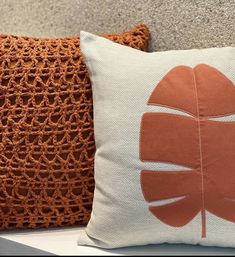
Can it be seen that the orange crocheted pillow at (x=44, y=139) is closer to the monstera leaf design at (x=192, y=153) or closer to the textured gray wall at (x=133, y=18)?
the monstera leaf design at (x=192, y=153)

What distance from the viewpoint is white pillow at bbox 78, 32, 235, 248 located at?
81 centimetres

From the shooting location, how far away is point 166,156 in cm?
81

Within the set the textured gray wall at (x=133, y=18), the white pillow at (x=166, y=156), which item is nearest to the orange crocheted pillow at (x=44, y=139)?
the white pillow at (x=166, y=156)

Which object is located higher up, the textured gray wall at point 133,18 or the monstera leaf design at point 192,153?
the textured gray wall at point 133,18

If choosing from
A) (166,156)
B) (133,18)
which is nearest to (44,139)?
(166,156)

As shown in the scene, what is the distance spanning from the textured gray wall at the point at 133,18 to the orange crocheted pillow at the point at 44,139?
265 millimetres

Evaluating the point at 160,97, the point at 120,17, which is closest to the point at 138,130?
the point at 160,97

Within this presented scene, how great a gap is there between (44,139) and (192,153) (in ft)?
0.98

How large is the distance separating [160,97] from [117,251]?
0.99 feet

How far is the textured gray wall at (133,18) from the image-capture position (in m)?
1.01

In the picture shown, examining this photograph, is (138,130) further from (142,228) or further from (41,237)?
(41,237)

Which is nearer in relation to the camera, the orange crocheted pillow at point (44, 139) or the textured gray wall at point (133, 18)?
the orange crocheted pillow at point (44, 139)

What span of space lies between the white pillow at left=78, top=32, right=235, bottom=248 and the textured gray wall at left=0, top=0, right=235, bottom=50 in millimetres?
184

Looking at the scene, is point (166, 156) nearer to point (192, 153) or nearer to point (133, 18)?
point (192, 153)
